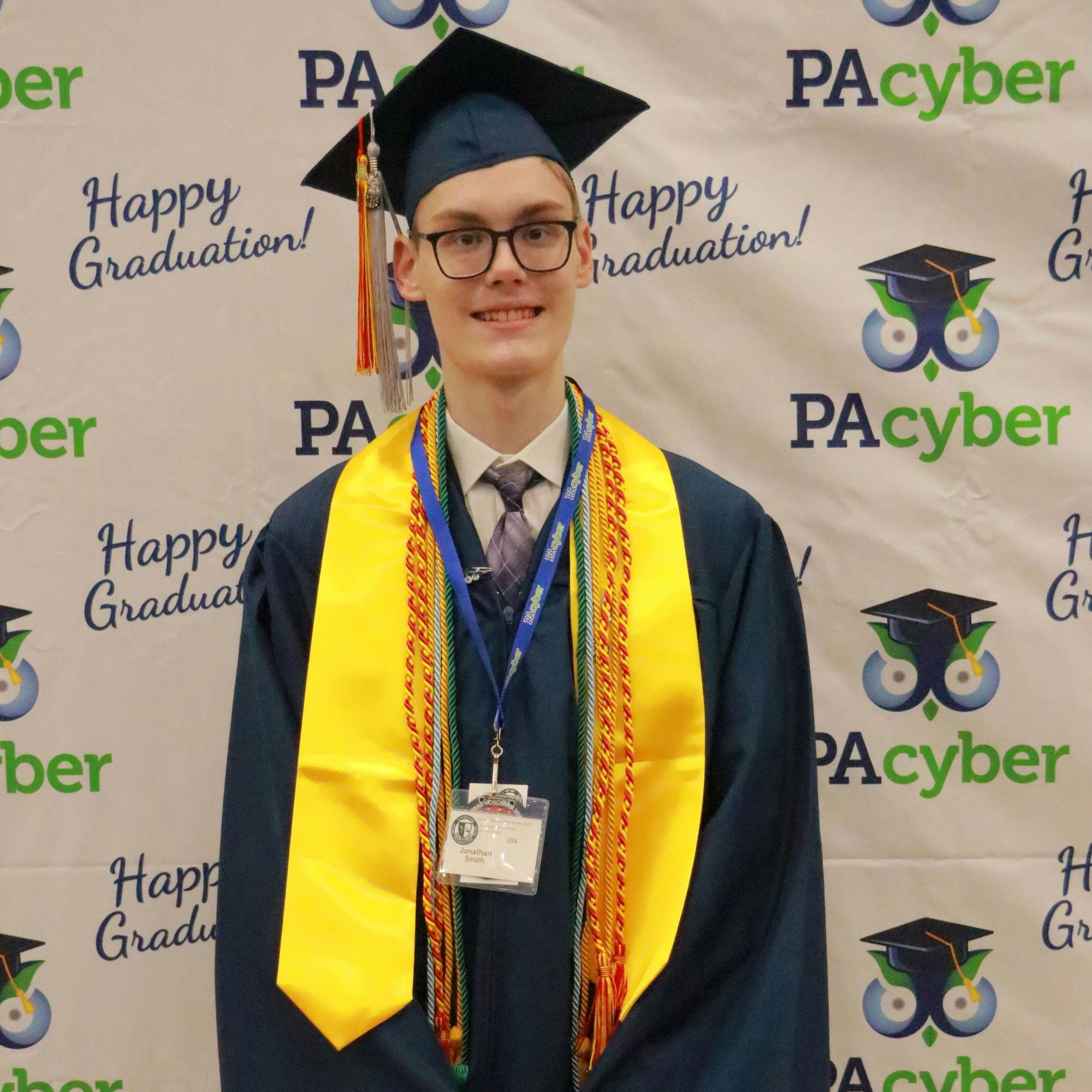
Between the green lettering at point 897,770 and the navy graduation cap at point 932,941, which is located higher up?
the green lettering at point 897,770

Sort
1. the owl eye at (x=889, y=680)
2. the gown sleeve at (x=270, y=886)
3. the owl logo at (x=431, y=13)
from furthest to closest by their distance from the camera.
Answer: the owl eye at (x=889, y=680)
the owl logo at (x=431, y=13)
the gown sleeve at (x=270, y=886)

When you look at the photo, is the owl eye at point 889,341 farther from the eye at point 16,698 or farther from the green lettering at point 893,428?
the eye at point 16,698

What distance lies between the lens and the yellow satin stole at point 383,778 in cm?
131

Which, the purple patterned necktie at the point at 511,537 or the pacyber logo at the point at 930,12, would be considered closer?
the purple patterned necktie at the point at 511,537

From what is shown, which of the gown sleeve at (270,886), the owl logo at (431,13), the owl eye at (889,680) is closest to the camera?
the gown sleeve at (270,886)

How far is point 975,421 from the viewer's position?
6.35 ft

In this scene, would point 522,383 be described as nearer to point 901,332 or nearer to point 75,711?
point 901,332

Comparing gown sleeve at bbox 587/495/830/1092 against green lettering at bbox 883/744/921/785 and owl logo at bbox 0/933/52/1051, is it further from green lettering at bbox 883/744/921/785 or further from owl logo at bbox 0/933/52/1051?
owl logo at bbox 0/933/52/1051

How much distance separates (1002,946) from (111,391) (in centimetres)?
177

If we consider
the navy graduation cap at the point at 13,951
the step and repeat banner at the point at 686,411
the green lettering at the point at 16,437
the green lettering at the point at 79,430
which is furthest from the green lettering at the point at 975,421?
the navy graduation cap at the point at 13,951

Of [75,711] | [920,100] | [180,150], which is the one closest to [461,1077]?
[75,711]

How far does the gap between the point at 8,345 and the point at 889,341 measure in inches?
57.6

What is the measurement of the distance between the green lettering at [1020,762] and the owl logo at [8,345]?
5.86 feet

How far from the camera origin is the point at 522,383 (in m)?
1.40
